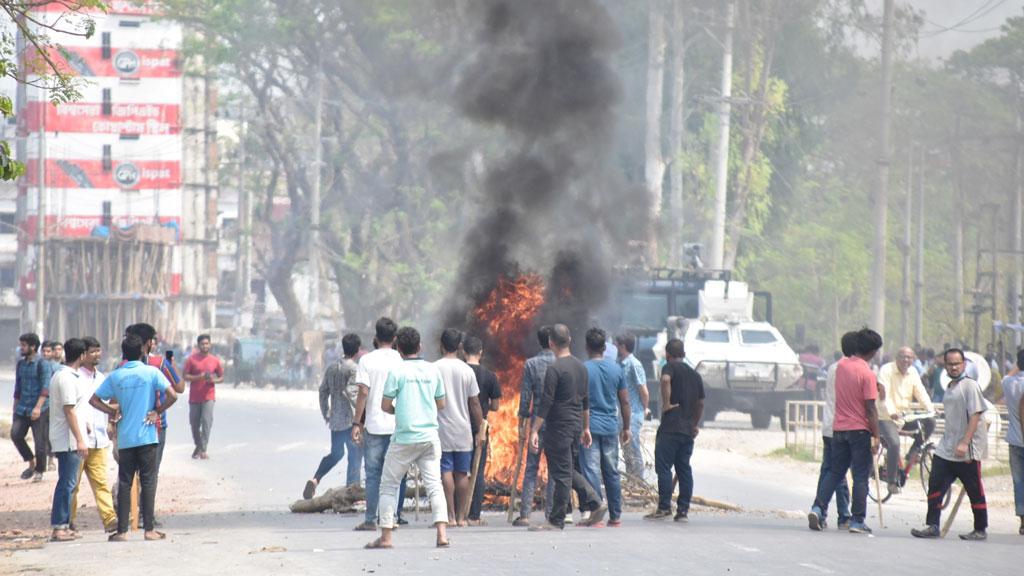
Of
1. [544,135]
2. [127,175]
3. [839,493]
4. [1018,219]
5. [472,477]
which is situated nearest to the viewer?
[472,477]

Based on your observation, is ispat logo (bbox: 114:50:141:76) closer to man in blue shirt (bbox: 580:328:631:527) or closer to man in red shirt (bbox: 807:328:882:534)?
man in blue shirt (bbox: 580:328:631:527)

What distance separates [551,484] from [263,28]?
40.4 m

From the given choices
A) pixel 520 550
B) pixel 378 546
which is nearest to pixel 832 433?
pixel 520 550

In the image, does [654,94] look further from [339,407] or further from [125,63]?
[125,63]

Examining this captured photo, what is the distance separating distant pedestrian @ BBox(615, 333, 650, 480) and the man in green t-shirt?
4189 millimetres

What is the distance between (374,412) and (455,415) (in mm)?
626

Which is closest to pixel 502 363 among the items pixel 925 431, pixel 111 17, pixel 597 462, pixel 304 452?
pixel 597 462

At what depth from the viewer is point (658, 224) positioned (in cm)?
3044

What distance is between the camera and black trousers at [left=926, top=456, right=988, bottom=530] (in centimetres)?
1213

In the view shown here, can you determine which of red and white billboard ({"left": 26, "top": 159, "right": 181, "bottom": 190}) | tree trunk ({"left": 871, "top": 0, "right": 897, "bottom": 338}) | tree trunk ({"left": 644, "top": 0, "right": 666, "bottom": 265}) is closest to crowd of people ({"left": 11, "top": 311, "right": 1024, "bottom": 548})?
tree trunk ({"left": 871, "top": 0, "right": 897, "bottom": 338})

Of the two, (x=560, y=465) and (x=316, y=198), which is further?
(x=316, y=198)

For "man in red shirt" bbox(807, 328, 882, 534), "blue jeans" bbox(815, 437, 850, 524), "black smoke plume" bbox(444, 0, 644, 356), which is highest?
"black smoke plume" bbox(444, 0, 644, 356)

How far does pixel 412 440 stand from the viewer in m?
10.8

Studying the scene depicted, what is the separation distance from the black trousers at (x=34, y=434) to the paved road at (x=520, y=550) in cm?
355
